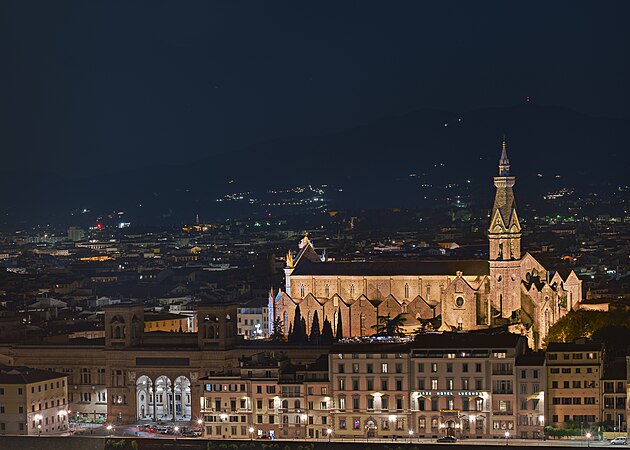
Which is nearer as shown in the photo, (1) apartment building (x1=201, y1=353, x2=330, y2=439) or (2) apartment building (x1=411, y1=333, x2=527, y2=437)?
(2) apartment building (x1=411, y1=333, x2=527, y2=437)

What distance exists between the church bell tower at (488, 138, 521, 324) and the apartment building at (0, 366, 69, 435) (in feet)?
76.0

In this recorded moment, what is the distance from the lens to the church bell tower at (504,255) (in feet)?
281

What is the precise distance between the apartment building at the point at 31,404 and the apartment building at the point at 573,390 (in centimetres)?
1757

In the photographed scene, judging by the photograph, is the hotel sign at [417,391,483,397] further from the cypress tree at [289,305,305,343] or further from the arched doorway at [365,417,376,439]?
the cypress tree at [289,305,305,343]

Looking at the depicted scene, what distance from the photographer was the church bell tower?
281ft

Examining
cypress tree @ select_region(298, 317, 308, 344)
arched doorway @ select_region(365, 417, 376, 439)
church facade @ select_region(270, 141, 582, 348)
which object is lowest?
arched doorway @ select_region(365, 417, 376, 439)

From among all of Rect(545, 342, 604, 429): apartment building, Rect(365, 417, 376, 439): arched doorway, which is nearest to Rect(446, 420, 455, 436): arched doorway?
Rect(365, 417, 376, 439): arched doorway

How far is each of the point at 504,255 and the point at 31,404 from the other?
26.9 meters

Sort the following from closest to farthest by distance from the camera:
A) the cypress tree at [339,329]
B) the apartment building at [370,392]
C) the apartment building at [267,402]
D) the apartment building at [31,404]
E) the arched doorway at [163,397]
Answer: the apartment building at [370,392], the apartment building at [267,402], the apartment building at [31,404], the arched doorway at [163,397], the cypress tree at [339,329]

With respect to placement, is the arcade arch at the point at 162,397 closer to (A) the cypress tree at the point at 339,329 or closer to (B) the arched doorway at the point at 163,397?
(B) the arched doorway at the point at 163,397

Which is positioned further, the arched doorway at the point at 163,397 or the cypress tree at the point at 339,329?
the cypress tree at the point at 339,329

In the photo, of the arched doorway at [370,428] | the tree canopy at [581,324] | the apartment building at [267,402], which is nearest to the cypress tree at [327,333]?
the tree canopy at [581,324]

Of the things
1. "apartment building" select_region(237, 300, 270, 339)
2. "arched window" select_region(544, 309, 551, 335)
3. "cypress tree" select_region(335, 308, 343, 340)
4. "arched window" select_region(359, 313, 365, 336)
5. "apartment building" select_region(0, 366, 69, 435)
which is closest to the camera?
"apartment building" select_region(0, 366, 69, 435)

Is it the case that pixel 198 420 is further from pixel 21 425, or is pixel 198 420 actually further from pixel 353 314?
pixel 353 314
